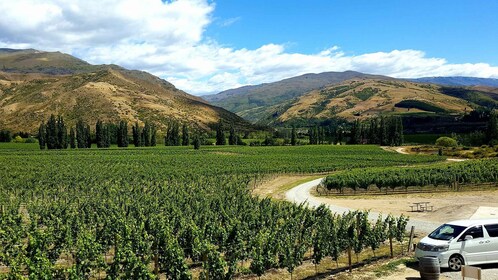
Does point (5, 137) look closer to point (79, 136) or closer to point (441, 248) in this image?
point (79, 136)

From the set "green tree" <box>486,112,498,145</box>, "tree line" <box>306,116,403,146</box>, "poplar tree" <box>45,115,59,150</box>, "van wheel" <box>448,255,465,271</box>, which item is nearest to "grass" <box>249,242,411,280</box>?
"van wheel" <box>448,255,465,271</box>

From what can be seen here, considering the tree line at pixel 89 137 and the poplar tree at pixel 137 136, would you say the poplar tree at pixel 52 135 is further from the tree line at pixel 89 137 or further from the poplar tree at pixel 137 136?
the poplar tree at pixel 137 136

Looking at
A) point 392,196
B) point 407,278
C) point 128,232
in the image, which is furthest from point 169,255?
point 392,196

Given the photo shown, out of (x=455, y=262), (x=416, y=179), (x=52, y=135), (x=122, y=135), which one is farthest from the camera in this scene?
(x=122, y=135)

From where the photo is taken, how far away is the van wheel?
21.0 metres

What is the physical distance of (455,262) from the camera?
20984mm

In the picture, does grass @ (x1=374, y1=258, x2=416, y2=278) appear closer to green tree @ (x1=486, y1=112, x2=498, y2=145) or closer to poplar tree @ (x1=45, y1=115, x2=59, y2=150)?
green tree @ (x1=486, y1=112, x2=498, y2=145)

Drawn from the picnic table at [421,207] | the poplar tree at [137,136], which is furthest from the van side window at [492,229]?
the poplar tree at [137,136]

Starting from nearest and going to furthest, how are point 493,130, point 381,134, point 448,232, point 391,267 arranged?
point 448,232 → point 391,267 → point 493,130 → point 381,134

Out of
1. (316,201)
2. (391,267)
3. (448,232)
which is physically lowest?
(316,201)

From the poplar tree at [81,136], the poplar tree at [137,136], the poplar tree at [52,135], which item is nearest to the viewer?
the poplar tree at [52,135]

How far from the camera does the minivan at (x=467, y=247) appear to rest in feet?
68.7

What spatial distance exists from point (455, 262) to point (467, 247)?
1021mm

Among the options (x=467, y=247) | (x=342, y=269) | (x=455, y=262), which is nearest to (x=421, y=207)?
(x=342, y=269)
